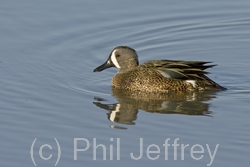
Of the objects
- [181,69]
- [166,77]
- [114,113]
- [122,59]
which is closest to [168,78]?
[166,77]

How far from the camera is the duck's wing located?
12.3 m

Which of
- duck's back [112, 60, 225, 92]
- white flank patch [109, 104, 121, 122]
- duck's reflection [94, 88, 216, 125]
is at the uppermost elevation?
duck's back [112, 60, 225, 92]

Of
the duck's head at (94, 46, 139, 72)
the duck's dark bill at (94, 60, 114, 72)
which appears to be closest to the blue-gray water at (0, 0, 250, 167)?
the duck's dark bill at (94, 60, 114, 72)

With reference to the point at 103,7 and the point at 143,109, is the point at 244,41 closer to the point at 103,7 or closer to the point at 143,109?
the point at 103,7

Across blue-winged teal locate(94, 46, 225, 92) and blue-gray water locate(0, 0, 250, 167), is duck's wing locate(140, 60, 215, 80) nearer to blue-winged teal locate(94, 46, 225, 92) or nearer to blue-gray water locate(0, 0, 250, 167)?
blue-winged teal locate(94, 46, 225, 92)

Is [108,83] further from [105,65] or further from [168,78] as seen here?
[168,78]

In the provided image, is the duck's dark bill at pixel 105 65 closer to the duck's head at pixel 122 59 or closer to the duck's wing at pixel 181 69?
the duck's head at pixel 122 59

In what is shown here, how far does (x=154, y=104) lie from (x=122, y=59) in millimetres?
1545

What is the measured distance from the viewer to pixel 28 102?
37.3 feet

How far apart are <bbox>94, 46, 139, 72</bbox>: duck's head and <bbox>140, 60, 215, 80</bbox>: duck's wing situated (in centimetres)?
41

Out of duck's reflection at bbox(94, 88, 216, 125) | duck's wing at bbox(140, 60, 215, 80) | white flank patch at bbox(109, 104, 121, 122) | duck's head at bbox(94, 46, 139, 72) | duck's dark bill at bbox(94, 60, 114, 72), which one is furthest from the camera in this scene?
duck's dark bill at bbox(94, 60, 114, 72)

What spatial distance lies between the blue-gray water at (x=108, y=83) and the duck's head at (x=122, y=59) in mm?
332

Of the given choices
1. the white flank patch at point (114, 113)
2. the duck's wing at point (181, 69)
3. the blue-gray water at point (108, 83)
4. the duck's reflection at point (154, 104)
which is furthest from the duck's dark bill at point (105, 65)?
the white flank patch at point (114, 113)

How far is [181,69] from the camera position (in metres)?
12.4
